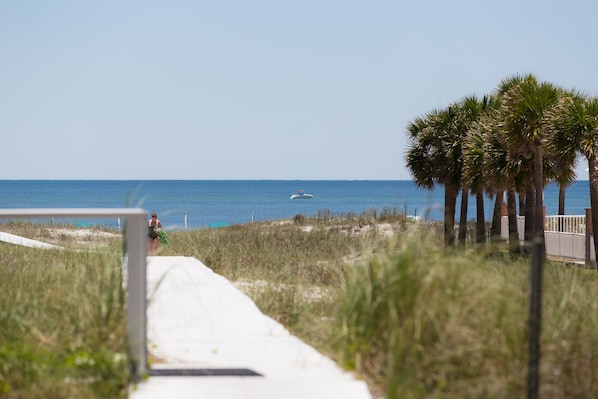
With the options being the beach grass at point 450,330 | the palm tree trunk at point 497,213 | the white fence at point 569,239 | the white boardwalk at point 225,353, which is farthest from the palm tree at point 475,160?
the beach grass at point 450,330

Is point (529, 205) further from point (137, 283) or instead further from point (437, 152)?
point (137, 283)

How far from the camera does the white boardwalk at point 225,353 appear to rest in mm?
6891

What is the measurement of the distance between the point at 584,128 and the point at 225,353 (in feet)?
71.4

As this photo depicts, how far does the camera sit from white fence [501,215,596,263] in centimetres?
2931

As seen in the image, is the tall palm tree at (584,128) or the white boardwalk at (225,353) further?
the tall palm tree at (584,128)

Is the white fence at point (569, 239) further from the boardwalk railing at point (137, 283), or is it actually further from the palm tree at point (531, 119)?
the boardwalk railing at point (137, 283)

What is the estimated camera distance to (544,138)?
3067cm

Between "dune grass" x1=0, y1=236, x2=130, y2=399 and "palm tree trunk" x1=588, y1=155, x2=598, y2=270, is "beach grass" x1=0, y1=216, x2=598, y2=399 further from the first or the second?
"palm tree trunk" x1=588, y1=155, x2=598, y2=270

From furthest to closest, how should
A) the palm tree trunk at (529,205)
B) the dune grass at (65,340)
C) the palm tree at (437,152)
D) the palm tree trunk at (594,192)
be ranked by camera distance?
1. the palm tree at (437,152)
2. the palm tree trunk at (529,205)
3. the palm tree trunk at (594,192)
4. the dune grass at (65,340)

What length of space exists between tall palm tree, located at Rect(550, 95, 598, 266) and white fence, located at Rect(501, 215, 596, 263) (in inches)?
69.1

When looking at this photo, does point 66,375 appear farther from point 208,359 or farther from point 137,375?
point 208,359

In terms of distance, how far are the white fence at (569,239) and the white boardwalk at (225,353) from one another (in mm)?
19827

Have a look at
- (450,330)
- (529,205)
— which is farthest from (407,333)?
(529,205)

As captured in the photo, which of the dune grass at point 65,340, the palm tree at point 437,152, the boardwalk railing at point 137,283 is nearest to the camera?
the dune grass at point 65,340
